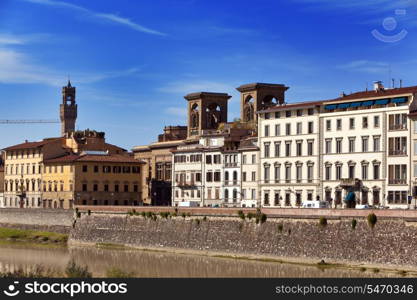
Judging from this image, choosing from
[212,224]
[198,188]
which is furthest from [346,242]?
[198,188]

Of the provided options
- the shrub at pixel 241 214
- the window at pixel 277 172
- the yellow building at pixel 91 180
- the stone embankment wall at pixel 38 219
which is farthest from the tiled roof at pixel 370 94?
the yellow building at pixel 91 180

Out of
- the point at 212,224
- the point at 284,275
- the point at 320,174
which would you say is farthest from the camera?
the point at 320,174

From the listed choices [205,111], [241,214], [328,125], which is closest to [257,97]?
[205,111]

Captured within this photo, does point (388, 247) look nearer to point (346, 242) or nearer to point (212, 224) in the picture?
point (346, 242)

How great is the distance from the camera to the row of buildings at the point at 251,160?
328 ft

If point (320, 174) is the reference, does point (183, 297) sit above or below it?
below

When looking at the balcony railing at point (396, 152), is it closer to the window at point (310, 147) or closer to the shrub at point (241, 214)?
→ the window at point (310, 147)

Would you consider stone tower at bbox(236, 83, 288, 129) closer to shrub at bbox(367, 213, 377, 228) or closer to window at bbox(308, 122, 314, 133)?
window at bbox(308, 122, 314, 133)

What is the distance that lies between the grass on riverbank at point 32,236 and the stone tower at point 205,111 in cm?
3590

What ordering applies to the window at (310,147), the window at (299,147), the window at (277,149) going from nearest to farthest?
the window at (310,147)
the window at (299,147)
the window at (277,149)

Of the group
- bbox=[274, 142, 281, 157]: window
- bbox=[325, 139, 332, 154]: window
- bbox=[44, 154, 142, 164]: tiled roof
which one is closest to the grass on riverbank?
bbox=[44, 154, 142, 164]: tiled roof

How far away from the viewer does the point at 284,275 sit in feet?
255

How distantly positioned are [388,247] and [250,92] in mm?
81544

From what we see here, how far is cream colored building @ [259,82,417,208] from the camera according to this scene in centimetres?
9838
